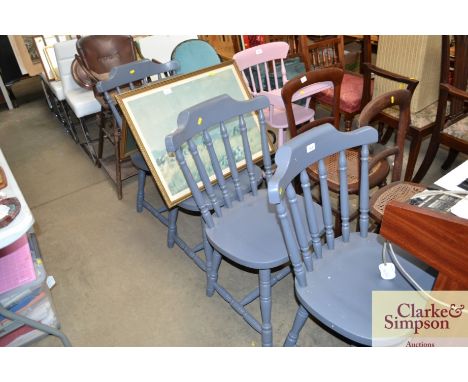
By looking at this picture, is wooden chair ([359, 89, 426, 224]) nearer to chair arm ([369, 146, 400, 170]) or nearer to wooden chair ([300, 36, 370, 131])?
chair arm ([369, 146, 400, 170])

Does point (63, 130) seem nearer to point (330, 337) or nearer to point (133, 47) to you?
point (133, 47)

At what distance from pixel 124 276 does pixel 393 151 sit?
1497mm

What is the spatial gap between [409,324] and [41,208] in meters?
2.47

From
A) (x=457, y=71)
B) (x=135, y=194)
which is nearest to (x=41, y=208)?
(x=135, y=194)

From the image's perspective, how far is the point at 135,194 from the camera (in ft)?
9.37

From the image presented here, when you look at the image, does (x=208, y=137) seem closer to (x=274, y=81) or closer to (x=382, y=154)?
(x=382, y=154)

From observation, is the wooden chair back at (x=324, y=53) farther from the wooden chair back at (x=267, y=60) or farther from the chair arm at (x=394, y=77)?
the chair arm at (x=394, y=77)

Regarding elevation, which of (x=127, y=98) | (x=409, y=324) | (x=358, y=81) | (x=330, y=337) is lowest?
(x=330, y=337)

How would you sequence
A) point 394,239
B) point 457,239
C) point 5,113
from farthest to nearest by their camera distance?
1. point 5,113
2. point 394,239
3. point 457,239

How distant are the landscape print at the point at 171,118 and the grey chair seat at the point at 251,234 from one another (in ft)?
0.97

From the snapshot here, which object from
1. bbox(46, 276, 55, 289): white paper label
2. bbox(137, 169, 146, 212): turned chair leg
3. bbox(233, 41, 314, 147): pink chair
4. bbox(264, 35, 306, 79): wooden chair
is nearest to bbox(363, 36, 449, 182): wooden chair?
bbox(233, 41, 314, 147): pink chair

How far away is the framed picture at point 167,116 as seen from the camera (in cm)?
187

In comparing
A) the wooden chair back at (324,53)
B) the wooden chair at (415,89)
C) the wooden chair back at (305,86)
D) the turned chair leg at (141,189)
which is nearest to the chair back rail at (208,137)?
the wooden chair back at (305,86)

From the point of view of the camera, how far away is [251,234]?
1631 millimetres
